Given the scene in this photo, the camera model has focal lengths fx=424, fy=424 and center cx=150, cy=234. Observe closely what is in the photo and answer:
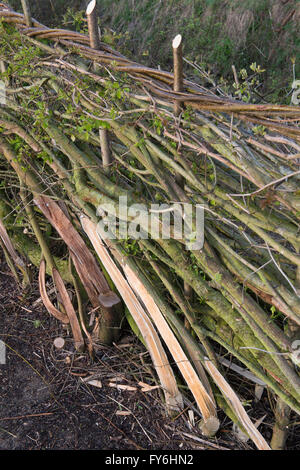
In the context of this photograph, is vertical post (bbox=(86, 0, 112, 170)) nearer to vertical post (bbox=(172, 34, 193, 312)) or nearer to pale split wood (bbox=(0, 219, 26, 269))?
vertical post (bbox=(172, 34, 193, 312))

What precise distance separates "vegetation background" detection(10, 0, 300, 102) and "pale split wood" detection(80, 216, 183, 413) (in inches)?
165

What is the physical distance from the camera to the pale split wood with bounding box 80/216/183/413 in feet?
7.55

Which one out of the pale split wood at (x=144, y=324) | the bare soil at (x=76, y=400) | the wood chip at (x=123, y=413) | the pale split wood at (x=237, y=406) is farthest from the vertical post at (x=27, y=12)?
the wood chip at (x=123, y=413)

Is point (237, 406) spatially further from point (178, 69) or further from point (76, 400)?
point (178, 69)

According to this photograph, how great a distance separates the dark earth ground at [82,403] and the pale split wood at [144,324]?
0.36 feet

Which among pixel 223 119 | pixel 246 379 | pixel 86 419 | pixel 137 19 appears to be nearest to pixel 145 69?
A: pixel 223 119

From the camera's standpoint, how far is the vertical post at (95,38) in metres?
1.87

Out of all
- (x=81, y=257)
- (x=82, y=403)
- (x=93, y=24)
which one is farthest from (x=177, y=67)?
(x=82, y=403)

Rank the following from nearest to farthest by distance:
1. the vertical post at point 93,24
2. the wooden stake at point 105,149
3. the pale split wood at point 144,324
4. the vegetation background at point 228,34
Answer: the vertical post at point 93,24
the wooden stake at point 105,149
the pale split wood at point 144,324
the vegetation background at point 228,34
